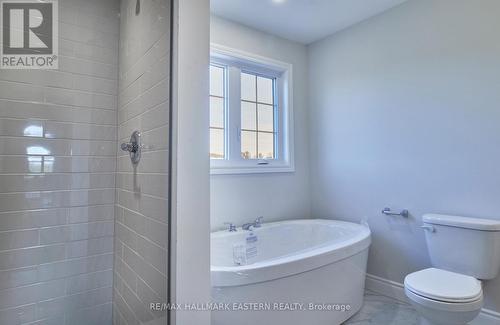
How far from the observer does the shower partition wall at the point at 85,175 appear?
138cm

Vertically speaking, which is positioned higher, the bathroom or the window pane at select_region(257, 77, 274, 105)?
the window pane at select_region(257, 77, 274, 105)

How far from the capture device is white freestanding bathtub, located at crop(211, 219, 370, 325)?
1.46 m

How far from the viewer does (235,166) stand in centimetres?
263

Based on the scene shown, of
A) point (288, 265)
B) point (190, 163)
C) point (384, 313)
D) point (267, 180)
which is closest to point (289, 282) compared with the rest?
point (288, 265)

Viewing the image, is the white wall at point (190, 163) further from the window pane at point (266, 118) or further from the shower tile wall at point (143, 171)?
the window pane at point (266, 118)

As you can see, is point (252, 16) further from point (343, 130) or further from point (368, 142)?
point (368, 142)

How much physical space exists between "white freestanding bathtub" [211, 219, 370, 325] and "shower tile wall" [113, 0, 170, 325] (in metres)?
0.35

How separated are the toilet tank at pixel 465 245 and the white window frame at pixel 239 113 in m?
1.42

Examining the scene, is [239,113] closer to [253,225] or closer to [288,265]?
[253,225]

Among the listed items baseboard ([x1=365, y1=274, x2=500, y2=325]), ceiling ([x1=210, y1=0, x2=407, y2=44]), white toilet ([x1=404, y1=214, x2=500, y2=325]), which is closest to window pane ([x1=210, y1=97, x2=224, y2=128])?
ceiling ([x1=210, y1=0, x2=407, y2=44])

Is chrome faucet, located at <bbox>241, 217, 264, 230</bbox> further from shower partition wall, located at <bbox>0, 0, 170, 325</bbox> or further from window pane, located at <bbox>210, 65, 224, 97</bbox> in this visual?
window pane, located at <bbox>210, 65, 224, 97</bbox>

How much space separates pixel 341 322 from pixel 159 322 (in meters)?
1.36

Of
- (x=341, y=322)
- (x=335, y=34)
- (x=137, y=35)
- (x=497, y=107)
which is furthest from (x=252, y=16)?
(x=341, y=322)

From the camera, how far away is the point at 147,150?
1367 mm
